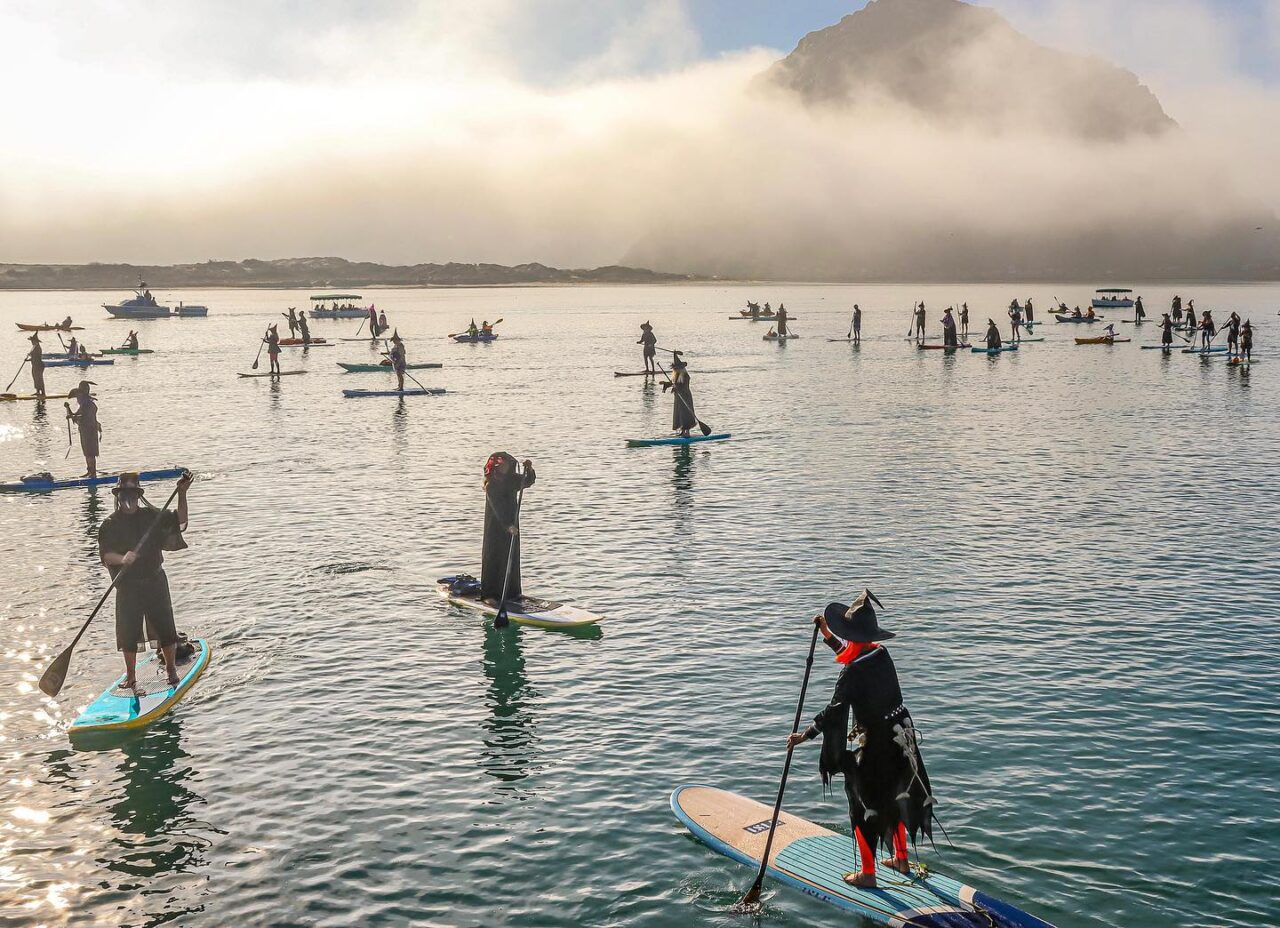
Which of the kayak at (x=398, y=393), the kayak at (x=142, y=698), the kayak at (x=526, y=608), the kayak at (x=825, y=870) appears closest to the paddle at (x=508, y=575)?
the kayak at (x=526, y=608)

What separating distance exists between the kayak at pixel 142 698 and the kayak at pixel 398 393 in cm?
4261

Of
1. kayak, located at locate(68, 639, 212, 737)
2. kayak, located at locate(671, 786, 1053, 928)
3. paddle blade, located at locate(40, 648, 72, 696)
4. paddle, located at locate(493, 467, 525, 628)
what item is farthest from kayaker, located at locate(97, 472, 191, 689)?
kayak, located at locate(671, 786, 1053, 928)

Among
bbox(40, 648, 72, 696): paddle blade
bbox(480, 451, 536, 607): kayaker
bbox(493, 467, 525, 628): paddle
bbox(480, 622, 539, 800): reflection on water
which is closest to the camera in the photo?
bbox(480, 622, 539, 800): reflection on water

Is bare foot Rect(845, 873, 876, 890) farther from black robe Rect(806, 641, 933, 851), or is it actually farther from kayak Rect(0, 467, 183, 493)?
kayak Rect(0, 467, 183, 493)

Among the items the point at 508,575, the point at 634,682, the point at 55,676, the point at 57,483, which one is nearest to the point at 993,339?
the point at 57,483

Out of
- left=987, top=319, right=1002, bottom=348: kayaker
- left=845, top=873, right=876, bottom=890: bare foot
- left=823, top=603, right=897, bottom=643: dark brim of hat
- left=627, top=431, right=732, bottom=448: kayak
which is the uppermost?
left=987, top=319, right=1002, bottom=348: kayaker

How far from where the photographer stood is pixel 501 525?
20531 millimetres

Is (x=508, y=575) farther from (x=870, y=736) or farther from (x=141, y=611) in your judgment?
(x=870, y=736)

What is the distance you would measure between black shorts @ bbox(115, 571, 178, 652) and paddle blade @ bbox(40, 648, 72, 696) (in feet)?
2.91

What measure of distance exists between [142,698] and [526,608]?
258 inches

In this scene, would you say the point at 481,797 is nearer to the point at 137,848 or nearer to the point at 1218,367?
the point at 137,848

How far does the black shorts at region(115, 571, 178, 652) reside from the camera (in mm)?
16031

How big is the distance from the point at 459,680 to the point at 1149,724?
32.5 ft

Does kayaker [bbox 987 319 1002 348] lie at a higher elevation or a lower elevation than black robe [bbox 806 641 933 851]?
higher
